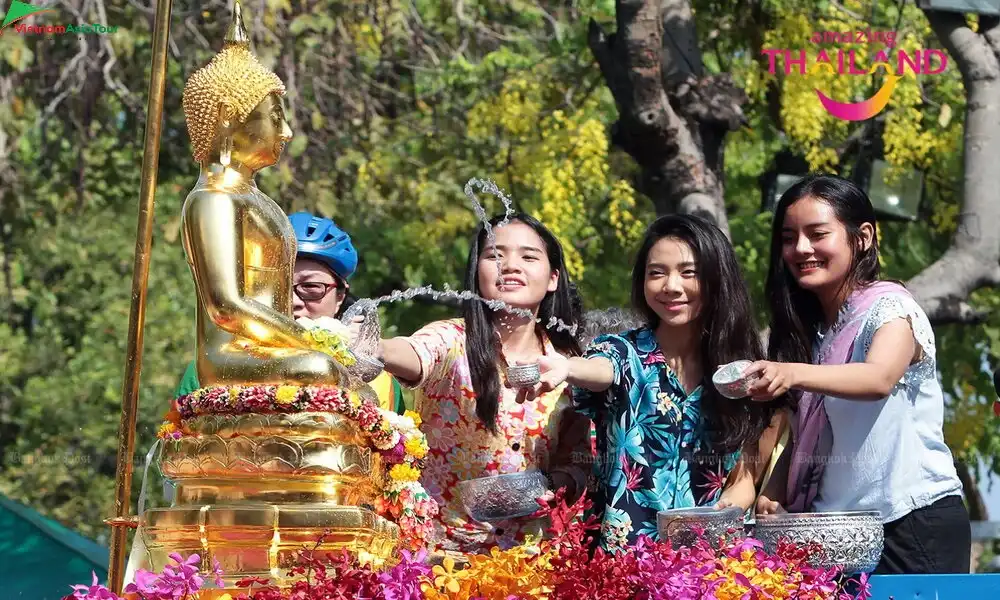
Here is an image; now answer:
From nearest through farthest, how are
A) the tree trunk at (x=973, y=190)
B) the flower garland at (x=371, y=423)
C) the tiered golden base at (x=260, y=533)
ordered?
the tiered golden base at (x=260, y=533)
the flower garland at (x=371, y=423)
the tree trunk at (x=973, y=190)

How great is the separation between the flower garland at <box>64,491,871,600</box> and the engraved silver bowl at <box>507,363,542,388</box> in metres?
0.40

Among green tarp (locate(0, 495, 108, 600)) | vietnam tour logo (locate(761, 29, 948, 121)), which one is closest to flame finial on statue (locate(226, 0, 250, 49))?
green tarp (locate(0, 495, 108, 600))

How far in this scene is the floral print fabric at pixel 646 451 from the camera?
13.7 feet

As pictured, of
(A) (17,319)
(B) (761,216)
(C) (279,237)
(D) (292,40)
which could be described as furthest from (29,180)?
(C) (279,237)

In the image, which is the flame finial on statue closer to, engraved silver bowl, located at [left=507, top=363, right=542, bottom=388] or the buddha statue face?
the buddha statue face

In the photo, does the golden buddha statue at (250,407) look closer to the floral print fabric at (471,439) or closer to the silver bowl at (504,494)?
the silver bowl at (504,494)

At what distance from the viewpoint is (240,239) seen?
4004mm

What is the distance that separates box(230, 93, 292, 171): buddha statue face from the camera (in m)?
4.16

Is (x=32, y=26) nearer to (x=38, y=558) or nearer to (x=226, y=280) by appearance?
(x=38, y=558)

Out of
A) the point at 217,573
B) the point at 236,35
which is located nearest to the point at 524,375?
the point at 217,573

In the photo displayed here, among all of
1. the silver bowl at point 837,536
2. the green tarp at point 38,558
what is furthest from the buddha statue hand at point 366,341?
the green tarp at point 38,558

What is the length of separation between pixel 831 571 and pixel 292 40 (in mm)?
7089

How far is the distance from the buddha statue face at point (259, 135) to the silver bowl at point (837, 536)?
1699 mm

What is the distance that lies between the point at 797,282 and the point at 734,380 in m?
0.77
